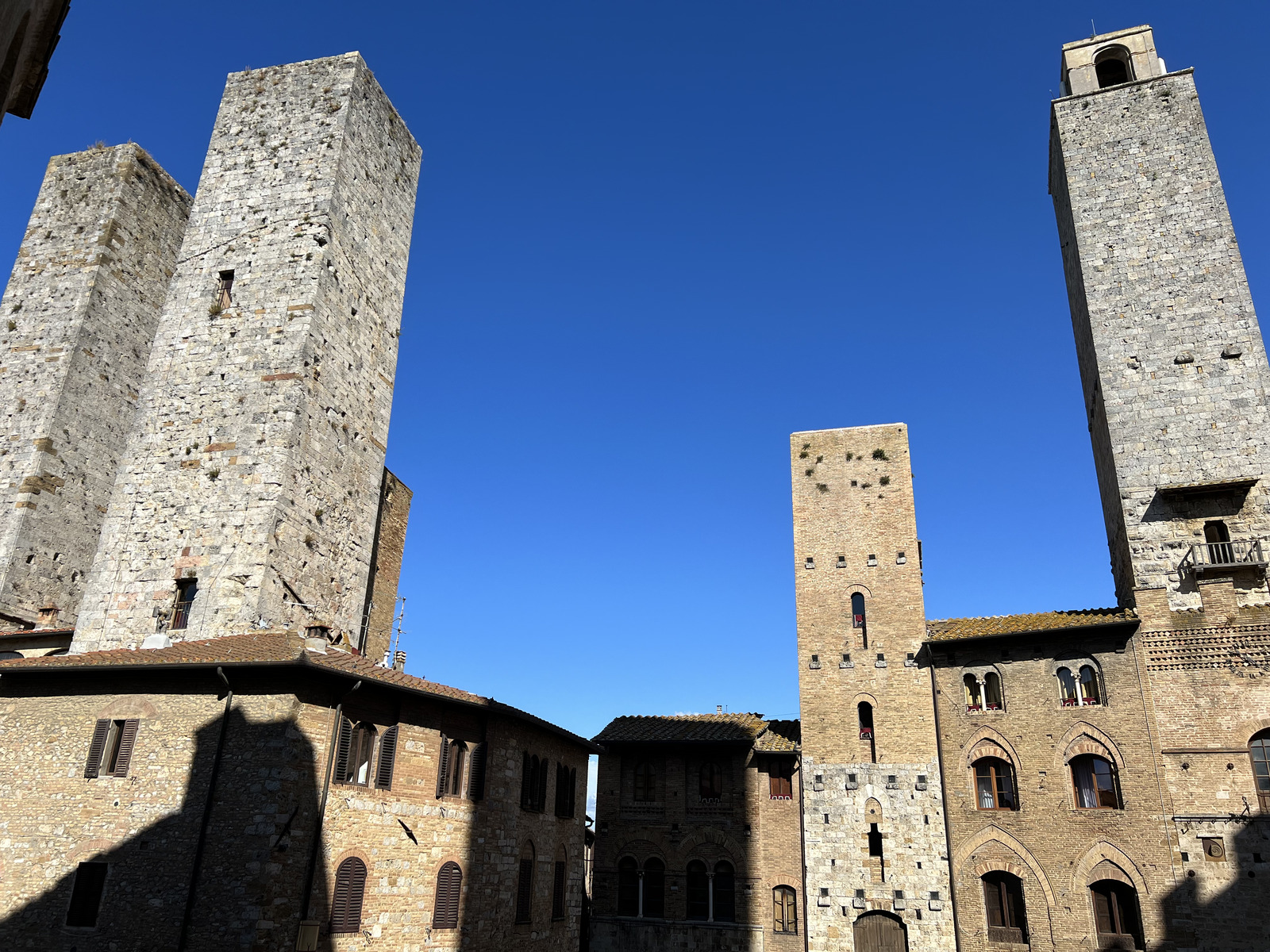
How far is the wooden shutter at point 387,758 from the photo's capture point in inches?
690

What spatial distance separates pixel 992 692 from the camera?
25.8 meters

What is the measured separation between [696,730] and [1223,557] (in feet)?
58.1

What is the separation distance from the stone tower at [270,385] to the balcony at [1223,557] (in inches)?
872

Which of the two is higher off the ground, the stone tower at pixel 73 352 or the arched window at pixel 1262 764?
the stone tower at pixel 73 352

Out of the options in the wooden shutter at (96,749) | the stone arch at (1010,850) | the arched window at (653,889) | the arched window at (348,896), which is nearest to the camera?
the arched window at (348,896)

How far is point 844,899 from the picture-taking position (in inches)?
1030

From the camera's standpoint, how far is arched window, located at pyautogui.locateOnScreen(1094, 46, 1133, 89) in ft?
103

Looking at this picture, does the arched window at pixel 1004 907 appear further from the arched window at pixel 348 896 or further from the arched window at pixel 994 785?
the arched window at pixel 348 896

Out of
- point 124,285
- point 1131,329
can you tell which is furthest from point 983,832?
point 124,285

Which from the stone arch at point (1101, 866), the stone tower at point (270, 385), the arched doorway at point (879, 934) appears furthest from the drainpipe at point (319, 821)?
the stone arch at point (1101, 866)

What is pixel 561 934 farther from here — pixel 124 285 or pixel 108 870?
pixel 124 285

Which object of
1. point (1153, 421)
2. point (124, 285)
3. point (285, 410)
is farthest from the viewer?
point (124, 285)

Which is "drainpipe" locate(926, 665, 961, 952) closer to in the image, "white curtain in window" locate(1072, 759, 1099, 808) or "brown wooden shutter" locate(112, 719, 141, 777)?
"white curtain in window" locate(1072, 759, 1099, 808)

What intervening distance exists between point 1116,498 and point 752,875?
1695cm
